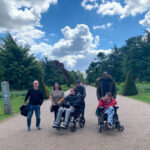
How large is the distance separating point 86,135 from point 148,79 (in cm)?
3524

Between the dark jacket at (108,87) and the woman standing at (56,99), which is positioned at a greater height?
the dark jacket at (108,87)

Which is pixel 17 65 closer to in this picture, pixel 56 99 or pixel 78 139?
pixel 56 99

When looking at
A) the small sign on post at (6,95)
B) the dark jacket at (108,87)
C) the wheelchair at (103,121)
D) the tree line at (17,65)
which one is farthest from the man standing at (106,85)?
the tree line at (17,65)

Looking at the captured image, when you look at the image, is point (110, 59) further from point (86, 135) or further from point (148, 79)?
point (86, 135)

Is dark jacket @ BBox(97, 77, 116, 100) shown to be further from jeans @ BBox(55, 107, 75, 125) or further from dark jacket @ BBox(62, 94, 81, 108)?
jeans @ BBox(55, 107, 75, 125)

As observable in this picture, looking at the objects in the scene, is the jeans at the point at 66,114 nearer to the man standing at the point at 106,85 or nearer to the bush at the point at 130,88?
the man standing at the point at 106,85

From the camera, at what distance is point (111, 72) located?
5356 cm

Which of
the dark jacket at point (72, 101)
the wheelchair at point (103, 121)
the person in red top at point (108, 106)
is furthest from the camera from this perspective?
the dark jacket at point (72, 101)

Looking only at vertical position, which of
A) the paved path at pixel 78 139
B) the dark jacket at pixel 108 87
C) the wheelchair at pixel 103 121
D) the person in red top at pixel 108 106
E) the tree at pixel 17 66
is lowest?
the paved path at pixel 78 139

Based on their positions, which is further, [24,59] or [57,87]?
[24,59]

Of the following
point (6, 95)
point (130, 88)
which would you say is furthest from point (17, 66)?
point (6, 95)

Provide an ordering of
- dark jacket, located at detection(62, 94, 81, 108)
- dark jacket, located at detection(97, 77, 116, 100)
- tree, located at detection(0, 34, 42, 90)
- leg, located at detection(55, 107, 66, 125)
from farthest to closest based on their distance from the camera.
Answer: tree, located at detection(0, 34, 42, 90), dark jacket, located at detection(97, 77, 116, 100), dark jacket, located at detection(62, 94, 81, 108), leg, located at detection(55, 107, 66, 125)

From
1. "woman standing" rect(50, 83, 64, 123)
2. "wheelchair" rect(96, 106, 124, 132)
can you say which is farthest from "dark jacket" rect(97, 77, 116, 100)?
"woman standing" rect(50, 83, 64, 123)

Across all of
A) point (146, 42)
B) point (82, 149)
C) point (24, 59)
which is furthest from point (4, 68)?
point (146, 42)
